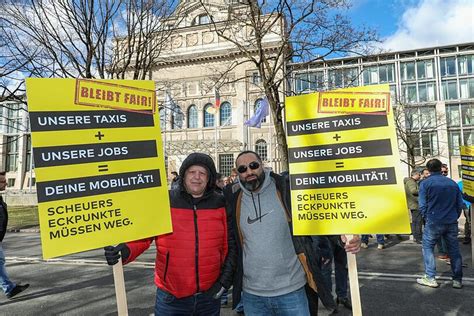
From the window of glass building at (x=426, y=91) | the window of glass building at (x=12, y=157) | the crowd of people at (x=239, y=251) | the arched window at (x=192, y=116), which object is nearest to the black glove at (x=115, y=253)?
the crowd of people at (x=239, y=251)

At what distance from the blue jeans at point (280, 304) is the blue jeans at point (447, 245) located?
172 inches

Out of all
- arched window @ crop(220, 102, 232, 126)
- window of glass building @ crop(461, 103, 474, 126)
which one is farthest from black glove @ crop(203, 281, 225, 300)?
window of glass building @ crop(461, 103, 474, 126)

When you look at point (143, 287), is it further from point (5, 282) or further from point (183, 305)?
point (183, 305)

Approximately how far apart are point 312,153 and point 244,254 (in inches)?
39.6

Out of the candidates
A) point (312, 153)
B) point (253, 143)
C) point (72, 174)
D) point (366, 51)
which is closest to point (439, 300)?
point (312, 153)

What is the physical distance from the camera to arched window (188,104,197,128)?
43.8 meters

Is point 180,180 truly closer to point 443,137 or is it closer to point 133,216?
point 133,216

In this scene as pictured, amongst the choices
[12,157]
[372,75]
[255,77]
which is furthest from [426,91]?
[12,157]

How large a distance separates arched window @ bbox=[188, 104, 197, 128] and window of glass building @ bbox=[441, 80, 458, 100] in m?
33.5

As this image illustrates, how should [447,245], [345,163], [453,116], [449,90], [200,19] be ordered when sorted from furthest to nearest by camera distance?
1. [200,19]
2. [449,90]
3. [453,116]
4. [447,245]
5. [345,163]

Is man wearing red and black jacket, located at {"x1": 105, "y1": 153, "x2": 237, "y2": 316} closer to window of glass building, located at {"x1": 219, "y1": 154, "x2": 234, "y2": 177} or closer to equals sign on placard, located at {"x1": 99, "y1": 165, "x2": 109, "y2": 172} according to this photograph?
equals sign on placard, located at {"x1": 99, "y1": 165, "x2": 109, "y2": 172}

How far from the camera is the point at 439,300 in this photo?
16.7ft

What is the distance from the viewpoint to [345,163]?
263 cm

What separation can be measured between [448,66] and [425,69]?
279cm
